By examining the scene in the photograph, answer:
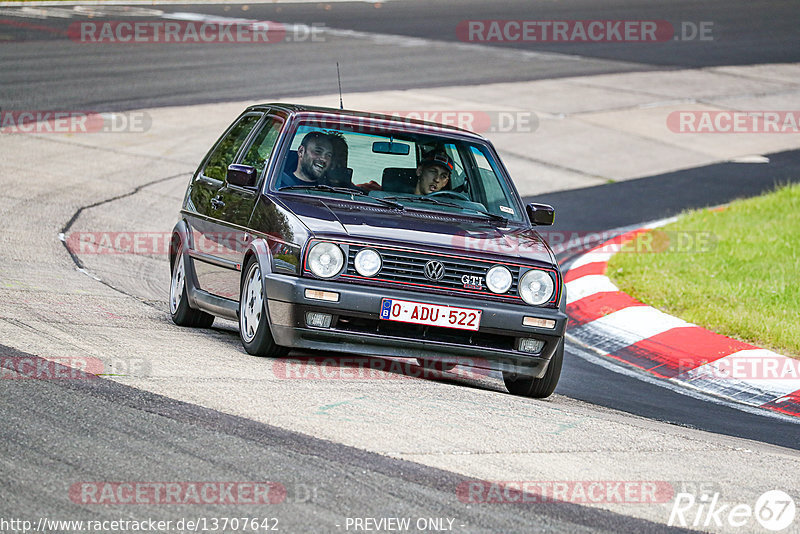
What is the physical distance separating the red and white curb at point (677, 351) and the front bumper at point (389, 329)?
196 centimetres

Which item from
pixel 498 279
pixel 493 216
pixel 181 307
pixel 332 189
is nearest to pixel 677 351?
pixel 493 216

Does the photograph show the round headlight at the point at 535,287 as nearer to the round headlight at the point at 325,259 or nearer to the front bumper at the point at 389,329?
the front bumper at the point at 389,329

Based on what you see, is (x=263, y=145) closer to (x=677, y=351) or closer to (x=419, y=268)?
(x=419, y=268)

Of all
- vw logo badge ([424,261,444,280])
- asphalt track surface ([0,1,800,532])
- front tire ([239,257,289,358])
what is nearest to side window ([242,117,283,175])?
front tire ([239,257,289,358])

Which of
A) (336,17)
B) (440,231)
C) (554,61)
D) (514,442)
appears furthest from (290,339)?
(336,17)

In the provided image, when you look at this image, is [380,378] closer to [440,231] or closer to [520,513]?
[440,231]

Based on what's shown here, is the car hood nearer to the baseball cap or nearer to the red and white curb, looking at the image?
the baseball cap

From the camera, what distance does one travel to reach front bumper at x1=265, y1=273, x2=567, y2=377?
684 cm

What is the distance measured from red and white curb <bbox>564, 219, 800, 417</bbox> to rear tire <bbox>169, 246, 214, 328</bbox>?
302 centimetres

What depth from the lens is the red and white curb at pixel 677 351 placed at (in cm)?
841

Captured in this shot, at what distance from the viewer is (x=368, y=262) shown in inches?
273

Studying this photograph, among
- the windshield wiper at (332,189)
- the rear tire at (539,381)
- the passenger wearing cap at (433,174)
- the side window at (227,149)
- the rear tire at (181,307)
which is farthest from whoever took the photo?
the side window at (227,149)

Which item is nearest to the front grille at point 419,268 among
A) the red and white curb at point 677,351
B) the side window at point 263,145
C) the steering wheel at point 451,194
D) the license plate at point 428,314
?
the license plate at point 428,314

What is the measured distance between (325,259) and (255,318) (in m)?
0.66
